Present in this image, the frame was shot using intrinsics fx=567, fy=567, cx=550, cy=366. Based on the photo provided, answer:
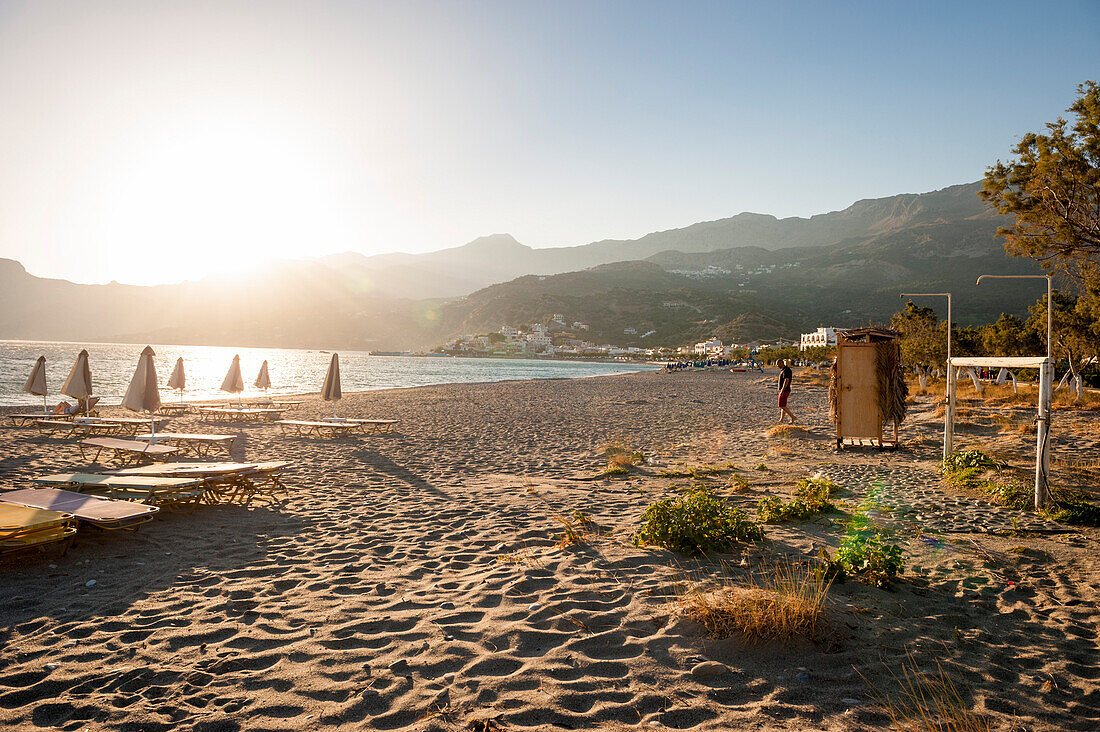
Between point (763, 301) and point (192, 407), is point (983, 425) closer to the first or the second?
point (192, 407)

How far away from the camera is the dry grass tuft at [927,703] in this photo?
251 cm

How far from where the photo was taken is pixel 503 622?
377 cm

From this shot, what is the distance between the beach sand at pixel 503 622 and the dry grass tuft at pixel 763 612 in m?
0.09

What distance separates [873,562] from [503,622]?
2837 millimetres

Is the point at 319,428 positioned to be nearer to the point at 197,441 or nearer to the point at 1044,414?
the point at 197,441

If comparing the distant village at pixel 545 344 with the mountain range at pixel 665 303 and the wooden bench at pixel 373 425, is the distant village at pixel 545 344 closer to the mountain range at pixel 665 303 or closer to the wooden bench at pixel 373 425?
the mountain range at pixel 665 303

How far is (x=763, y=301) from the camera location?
14625 cm

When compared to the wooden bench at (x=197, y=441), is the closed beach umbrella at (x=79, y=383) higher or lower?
higher

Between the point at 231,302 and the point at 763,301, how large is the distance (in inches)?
6624

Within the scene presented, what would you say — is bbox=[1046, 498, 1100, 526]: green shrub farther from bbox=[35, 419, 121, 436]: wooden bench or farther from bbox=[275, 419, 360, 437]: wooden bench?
bbox=[35, 419, 121, 436]: wooden bench

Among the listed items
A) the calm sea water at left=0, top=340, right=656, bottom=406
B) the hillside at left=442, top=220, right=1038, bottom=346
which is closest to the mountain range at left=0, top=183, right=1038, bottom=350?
the hillside at left=442, top=220, right=1038, bottom=346

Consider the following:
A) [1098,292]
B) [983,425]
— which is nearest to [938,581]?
[983,425]

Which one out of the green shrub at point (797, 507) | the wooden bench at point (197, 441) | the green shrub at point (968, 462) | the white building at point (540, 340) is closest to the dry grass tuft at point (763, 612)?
the green shrub at point (797, 507)

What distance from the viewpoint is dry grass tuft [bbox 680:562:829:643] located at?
3.42m
